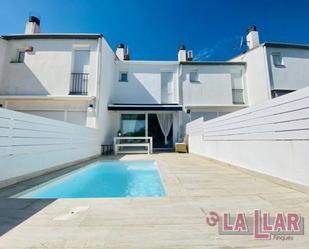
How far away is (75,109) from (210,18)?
13321mm

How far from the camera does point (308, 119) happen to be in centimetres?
282

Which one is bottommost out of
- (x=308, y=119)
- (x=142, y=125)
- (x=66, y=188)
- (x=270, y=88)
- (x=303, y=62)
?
(x=66, y=188)

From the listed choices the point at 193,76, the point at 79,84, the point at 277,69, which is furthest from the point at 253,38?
the point at 79,84

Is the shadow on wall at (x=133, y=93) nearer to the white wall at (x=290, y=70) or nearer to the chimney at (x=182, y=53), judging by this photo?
the chimney at (x=182, y=53)

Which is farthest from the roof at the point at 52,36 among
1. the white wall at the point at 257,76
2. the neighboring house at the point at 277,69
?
the neighboring house at the point at 277,69

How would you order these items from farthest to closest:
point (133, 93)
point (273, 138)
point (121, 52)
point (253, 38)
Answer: point (121, 52) < point (253, 38) < point (133, 93) < point (273, 138)

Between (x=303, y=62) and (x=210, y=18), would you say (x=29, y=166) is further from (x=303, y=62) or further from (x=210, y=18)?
(x=303, y=62)

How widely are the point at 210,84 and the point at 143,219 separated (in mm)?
13272

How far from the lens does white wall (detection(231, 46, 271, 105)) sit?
12242mm

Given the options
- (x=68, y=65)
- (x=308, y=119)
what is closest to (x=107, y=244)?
(x=308, y=119)

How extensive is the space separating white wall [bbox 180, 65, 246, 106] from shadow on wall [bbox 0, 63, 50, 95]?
9.91 m

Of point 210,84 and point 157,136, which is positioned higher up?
point 210,84

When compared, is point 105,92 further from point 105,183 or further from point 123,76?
point 105,183

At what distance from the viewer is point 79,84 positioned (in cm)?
1067
